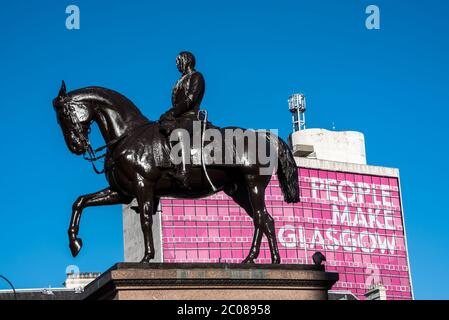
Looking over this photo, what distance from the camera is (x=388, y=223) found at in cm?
14588

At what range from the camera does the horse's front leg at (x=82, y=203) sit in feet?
87.6

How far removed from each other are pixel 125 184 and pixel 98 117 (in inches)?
64.0

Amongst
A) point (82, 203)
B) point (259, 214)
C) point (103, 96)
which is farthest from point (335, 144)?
point (82, 203)

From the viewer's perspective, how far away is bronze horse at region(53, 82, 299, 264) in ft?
87.5

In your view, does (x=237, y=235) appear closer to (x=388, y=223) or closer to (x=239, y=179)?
(x=388, y=223)

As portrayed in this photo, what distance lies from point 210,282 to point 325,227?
11476cm

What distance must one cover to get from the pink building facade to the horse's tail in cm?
9903

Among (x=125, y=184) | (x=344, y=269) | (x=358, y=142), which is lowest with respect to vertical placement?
(x=125, y=184)

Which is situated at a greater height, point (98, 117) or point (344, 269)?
point (344, 269)
